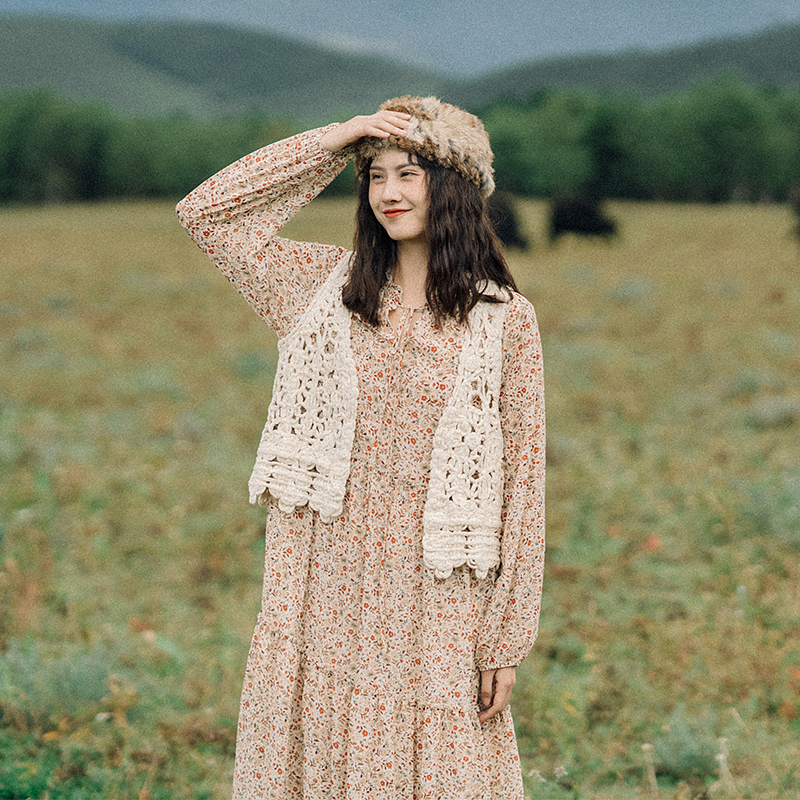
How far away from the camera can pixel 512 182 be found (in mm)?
40438

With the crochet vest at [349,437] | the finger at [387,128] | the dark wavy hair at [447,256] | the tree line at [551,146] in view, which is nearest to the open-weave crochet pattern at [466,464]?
the crochet vest at [349,437]

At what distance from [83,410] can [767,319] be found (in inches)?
357

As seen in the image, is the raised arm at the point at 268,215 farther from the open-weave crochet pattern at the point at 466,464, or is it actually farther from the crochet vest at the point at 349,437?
the open-weave crochet pattern at the point at 466,464

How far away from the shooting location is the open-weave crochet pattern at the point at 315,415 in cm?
236

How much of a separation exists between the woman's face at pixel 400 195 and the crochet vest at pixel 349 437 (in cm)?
25

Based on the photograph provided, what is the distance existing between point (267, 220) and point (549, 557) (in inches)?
146

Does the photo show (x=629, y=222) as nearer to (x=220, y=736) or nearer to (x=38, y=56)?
(x=220, y=736)

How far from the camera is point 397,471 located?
2.39 m

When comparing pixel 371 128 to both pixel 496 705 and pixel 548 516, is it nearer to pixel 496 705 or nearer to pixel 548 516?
pixel 496 705

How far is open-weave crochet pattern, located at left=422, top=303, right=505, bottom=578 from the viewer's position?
2.28 m

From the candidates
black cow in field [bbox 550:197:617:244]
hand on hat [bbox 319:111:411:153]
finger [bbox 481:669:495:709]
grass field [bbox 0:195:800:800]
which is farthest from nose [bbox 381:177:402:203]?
black cow in field [bbox 550:197:617:244]

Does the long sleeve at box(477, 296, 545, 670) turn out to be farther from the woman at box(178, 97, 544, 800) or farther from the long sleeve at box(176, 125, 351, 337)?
the long sleeve at box(176, 125, 351, 337)

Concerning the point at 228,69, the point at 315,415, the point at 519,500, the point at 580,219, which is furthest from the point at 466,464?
the point at 228,69

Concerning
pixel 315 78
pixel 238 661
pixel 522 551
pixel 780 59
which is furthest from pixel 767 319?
pixel 315 78
